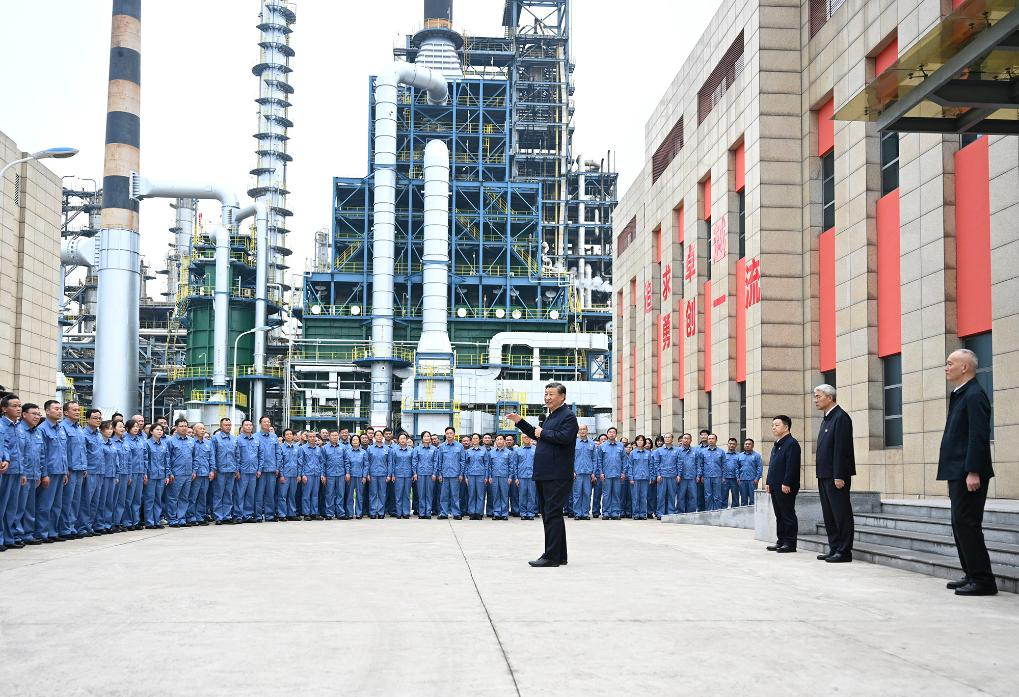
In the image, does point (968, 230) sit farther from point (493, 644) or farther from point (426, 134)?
point (426, 134)

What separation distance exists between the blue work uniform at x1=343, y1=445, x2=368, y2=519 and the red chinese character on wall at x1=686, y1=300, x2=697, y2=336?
47.6 ft

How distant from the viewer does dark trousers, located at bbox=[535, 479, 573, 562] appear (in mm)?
10180

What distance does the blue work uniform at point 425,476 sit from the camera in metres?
21.1

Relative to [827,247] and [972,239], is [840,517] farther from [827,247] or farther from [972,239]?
[827,247]

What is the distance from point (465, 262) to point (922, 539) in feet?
179

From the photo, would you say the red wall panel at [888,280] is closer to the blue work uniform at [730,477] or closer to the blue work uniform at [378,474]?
the blue work uniform at [730,477]

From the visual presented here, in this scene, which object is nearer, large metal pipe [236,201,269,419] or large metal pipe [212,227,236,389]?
large metal pipe [212,227,236,389]

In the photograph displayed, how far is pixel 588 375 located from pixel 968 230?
145 feet

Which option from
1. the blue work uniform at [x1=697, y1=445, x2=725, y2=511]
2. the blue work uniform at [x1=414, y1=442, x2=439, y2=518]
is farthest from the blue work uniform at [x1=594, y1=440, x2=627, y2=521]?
the blue work uniform at [x1=414, y1=442, x2=439, y2=518]

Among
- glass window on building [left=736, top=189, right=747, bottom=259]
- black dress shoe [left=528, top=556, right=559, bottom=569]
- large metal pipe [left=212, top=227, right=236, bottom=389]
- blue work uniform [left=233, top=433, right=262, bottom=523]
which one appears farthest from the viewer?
large metal pipe [left=212, top=227, right=236, bottom=389]

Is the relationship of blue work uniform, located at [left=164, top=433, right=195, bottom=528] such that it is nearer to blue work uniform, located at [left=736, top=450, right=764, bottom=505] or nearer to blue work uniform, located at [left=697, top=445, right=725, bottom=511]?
blue work uniform, located at [left=697, top=445, right=725, bottom=511]

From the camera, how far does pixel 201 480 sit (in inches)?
731

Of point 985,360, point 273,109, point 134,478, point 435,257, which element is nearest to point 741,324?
point 985,360

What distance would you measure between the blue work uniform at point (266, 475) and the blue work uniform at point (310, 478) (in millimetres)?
683
